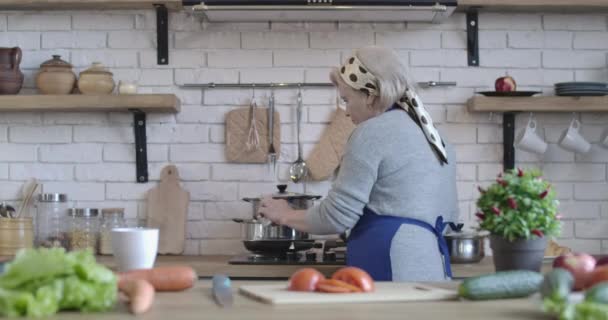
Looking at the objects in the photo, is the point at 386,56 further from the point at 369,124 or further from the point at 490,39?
the point at 490,39

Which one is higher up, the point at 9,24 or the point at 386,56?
the point at 9,24

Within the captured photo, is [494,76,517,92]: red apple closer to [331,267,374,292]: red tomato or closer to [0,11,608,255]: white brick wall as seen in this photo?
[0,11,608,255]: white brick wall

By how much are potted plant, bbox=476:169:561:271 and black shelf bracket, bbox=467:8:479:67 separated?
7.35 ft

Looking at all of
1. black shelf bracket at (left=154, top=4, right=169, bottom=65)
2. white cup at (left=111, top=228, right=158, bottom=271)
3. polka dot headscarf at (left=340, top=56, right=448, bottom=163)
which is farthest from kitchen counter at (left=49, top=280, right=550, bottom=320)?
black shelf bracket at (left=154, top=4, right=169, bottom=65)

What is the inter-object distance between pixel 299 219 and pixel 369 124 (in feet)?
1.46

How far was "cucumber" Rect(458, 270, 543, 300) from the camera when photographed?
1803mm

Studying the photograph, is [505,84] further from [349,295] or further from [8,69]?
[349,295]

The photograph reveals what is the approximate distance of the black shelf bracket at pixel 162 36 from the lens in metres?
4.20

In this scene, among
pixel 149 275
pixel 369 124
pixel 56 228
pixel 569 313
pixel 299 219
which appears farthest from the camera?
pixel 56 228

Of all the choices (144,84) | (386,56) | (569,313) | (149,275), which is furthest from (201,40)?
(569,313)

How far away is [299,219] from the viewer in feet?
10.5

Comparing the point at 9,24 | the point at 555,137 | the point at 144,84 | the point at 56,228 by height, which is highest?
the point at 9,24

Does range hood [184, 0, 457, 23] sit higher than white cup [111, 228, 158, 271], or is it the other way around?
range hood [184, 0, 457, 23]

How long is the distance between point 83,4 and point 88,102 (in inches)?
18.8
